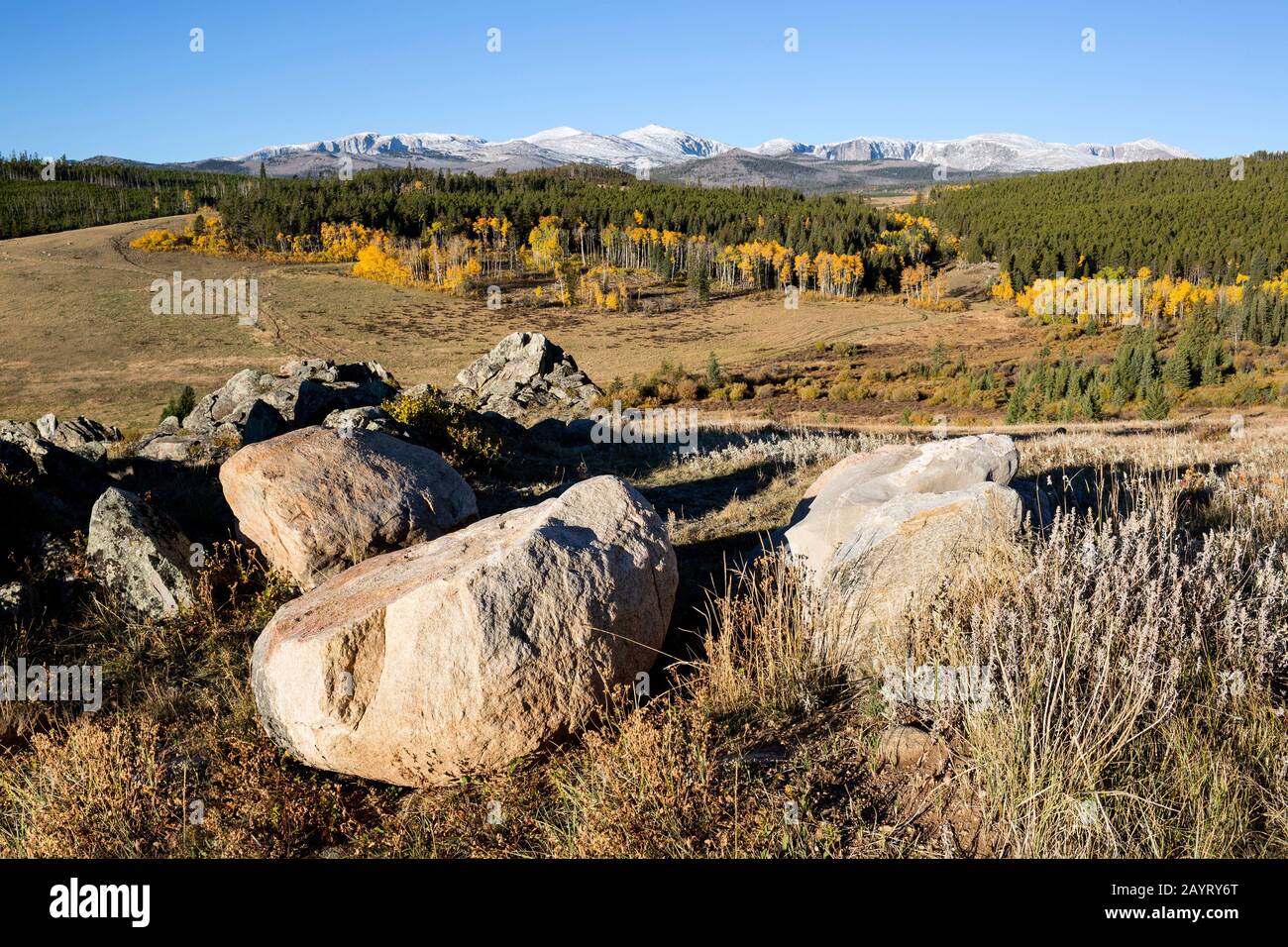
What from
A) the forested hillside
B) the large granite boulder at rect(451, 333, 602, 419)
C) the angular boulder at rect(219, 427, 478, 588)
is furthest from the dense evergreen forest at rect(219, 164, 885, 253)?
the angular boulder at rect(219, 427, 478, 588)

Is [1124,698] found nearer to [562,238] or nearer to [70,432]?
[70,432]

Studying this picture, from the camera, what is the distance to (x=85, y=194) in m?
151

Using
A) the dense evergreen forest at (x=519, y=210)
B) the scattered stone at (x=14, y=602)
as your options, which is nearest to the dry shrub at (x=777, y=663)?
the scattered stone at (x=14, y=602)

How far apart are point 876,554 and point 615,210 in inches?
5450

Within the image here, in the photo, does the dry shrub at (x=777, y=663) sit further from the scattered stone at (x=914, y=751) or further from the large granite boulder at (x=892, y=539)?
the scattered stone at (x=914, y=751)

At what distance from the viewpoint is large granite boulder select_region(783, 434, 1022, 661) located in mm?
5113

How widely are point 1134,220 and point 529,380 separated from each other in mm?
138472

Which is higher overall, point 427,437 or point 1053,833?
point 427,437

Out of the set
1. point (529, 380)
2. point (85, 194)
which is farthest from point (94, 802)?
point (85, 194)

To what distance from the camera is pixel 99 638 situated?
648 centimetres

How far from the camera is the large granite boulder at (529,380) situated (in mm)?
29703

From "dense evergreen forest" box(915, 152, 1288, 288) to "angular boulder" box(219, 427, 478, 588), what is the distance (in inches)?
4686

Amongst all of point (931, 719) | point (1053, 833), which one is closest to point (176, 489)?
point (931, 719)

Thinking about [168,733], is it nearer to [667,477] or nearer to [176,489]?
[176,489]
